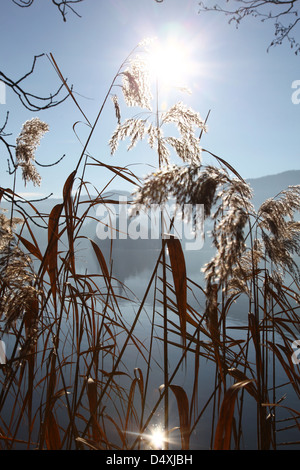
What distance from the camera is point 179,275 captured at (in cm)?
88

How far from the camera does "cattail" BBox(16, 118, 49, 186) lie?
1.77 m

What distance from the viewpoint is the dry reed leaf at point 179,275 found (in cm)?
86

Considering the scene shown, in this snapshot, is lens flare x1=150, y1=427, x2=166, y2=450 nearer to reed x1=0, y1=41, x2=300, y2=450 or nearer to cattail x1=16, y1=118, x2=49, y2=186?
reed x1=0, y1=41, x2=300, y2=450

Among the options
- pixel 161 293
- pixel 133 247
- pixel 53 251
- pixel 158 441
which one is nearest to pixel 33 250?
pixel 53 251

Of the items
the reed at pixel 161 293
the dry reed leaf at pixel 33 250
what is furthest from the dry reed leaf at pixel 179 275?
the dry reed leaf at pixel 33 250

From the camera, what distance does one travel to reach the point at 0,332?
1.10 m

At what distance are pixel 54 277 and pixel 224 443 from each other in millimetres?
603

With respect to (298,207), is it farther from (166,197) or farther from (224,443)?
(224,443)

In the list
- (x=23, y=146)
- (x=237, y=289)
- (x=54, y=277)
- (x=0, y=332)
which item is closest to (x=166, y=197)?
(x=54, y=277)

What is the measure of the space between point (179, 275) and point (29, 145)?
51.0 inches

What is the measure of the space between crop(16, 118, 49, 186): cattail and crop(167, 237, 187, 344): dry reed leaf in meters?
1.11

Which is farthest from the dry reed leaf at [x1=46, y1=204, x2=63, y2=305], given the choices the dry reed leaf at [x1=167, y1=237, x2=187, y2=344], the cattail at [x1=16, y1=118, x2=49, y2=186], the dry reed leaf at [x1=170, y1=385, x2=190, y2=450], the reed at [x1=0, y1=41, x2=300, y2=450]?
the cattail at [x1=16, y1=118, x2=49, y2=186]

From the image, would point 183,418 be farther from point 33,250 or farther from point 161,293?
point 33,250

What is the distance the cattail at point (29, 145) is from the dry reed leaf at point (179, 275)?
43.8 inches
